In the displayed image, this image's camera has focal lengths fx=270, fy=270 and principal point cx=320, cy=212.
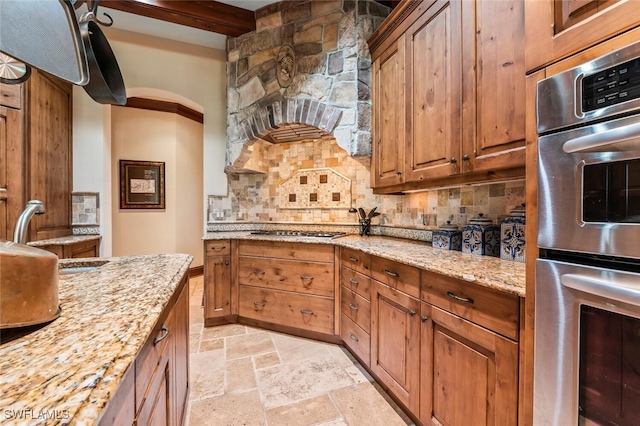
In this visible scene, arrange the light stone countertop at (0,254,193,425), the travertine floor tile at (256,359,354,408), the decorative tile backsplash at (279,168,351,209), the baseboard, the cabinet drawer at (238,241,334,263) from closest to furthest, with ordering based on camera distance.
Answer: the light stone countertop at (0,254,193,425) < the travertine floor tile at (256,359,354,408) < the cabinet drawer at (238,241,334,263) < the decorative tile backsplash at (279,168,351,209) < the baseboard

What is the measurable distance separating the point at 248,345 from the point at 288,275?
681mm

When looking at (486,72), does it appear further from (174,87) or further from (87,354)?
(174,87)

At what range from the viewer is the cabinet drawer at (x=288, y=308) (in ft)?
7.79

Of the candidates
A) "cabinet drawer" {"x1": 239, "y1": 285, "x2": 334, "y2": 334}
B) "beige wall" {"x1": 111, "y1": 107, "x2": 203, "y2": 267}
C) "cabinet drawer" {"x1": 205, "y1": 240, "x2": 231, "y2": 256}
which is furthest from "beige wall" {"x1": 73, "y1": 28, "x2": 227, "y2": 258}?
"cabinet drawer" {"x1": 239, "y1": 285, "x2": 334, "y2": 334}

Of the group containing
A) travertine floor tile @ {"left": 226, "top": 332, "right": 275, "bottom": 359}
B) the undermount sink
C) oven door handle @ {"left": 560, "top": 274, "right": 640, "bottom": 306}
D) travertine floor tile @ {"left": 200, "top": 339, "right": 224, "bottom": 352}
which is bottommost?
travertine floor tile @ {"left": 200, "top": 339, "right": 224, "bottom": 352}

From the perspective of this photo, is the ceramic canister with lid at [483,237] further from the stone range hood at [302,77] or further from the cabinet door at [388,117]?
the stone range hood at [302,77]

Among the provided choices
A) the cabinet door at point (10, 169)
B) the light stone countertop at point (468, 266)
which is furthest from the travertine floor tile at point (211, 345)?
the cabinet door at point (10, 169)

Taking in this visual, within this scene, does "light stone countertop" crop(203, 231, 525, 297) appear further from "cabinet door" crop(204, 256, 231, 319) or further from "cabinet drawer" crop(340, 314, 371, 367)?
"cabinet door" crop(204, 256, 231, 319)

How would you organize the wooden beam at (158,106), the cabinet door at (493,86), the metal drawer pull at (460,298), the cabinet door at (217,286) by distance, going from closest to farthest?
the metal drawer pull at (460,298) < the cabinet door at (493,86) < the cabinet door at (217,286) < the wooden beam at (158,106)

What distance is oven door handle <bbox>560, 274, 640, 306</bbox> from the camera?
0.61 metres

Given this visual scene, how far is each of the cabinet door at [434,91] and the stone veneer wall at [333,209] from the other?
0.37 meters

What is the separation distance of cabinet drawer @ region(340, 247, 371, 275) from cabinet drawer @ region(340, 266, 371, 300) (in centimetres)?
4

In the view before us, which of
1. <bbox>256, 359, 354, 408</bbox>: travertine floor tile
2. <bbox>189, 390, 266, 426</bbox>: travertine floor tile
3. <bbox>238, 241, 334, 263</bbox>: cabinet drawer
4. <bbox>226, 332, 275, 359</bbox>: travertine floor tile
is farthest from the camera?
<bbox>238, 241, 334, 263</bbox>: cabinet drawer

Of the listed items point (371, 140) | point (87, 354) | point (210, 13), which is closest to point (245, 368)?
point (87, 354)
